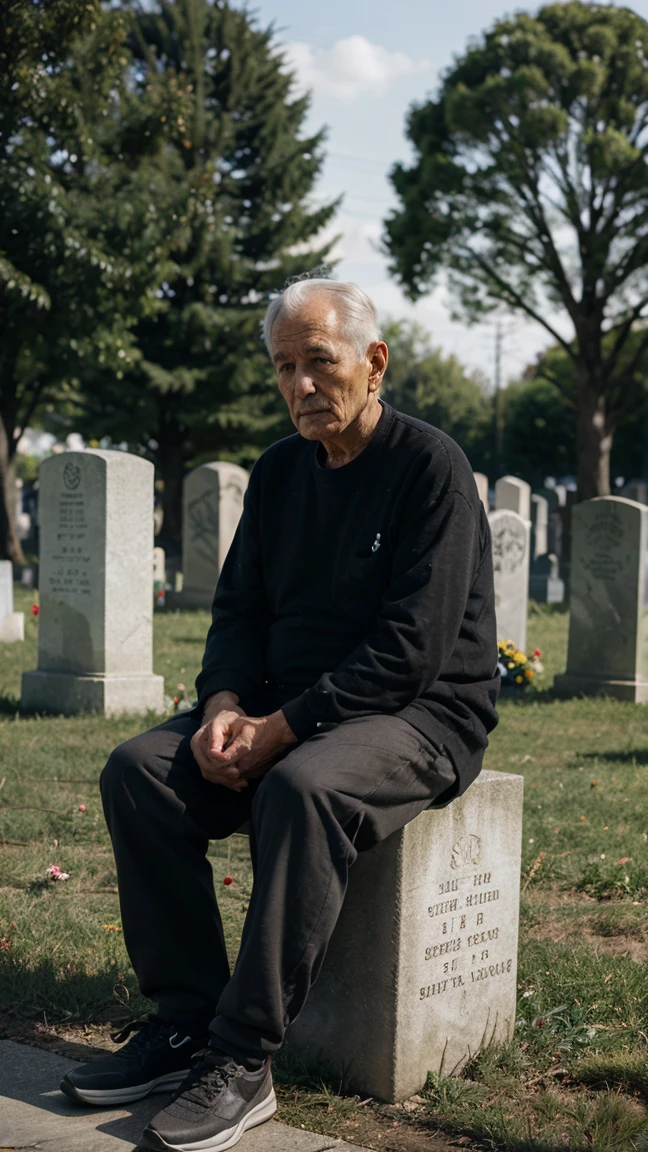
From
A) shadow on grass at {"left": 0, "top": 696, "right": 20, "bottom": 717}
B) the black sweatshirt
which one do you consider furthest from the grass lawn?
the black sweatshirt

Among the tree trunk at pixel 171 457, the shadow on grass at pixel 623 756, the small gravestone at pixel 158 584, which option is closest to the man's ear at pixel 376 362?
the shadow on grass at pixel 623 756

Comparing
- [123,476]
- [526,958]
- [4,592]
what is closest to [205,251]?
[4,592]

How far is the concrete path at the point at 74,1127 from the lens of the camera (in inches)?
107

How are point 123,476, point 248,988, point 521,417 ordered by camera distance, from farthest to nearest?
point 521,417 < point 123,476 < point 248,988

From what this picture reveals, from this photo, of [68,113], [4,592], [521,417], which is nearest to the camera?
[4,592]

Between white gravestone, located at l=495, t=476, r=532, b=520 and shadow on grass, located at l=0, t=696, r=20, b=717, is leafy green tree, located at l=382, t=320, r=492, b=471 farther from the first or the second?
shadow on grass, located at l=0, t=696, r=20, b=717

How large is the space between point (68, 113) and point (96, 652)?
12408 millimetres

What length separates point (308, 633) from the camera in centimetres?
331

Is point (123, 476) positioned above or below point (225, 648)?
above

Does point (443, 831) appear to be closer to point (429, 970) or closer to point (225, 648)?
point (429, 970)

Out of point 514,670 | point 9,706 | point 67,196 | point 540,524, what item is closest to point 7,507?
point 67,196

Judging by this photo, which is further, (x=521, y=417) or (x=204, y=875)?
(x=521, y=417)

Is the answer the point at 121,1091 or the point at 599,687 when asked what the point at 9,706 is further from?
the point at 121,1091

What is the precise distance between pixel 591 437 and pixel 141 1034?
2522 cm
